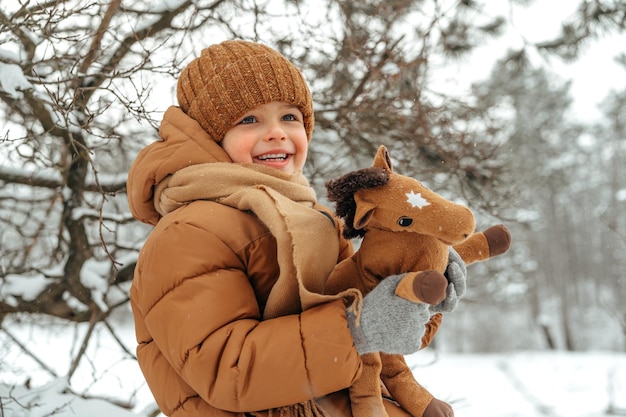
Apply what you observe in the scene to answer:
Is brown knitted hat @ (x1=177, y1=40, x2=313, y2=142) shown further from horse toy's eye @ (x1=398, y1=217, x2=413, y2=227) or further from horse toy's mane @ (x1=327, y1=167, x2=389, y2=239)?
horse toy's eye @ (x1=398, y1=217, x2=413, y2=227)

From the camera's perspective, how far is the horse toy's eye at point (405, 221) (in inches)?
54.2

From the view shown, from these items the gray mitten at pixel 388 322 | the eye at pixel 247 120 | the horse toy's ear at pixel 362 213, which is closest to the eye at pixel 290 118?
the eye at pixel 247 120

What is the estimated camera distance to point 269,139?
1.75 m

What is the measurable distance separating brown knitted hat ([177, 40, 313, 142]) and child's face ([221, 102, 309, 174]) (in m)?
0.03

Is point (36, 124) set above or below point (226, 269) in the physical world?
above

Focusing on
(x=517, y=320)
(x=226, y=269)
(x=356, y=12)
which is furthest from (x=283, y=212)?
(x=517, y=320)

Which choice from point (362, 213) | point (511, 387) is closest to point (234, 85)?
point (362, 213)

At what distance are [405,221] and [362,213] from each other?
112 millimetres

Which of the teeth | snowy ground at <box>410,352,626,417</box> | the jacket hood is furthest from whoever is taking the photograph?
snowy ground at <box>410,352,626,417</box>

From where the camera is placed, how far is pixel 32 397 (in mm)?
3090

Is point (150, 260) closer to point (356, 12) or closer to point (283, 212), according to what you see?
point (283, 212)

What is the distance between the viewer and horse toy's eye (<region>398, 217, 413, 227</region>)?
54.2 inches

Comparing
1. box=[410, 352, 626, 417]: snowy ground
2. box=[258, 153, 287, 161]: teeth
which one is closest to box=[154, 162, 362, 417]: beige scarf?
box=[258, 153, 287, 161]: teeth

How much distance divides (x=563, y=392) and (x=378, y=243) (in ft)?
41.1
